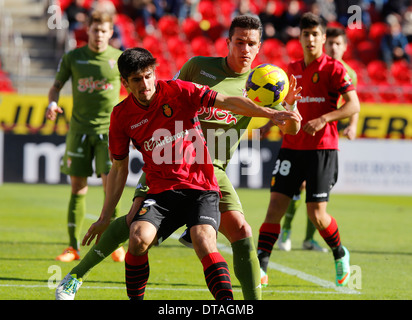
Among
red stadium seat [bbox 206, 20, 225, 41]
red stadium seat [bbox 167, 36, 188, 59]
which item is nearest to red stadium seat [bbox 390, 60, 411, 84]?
red stadium seat [bbox 206, 20, 225, 41]

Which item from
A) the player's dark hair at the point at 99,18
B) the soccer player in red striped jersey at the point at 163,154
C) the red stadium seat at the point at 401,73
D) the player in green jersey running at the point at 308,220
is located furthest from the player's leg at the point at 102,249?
the red stadium seat at the point at 401,73

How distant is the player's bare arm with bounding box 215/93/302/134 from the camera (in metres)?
4.62

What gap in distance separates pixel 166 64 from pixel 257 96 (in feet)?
45.1

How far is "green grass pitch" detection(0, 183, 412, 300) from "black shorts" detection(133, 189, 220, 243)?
1.09 m

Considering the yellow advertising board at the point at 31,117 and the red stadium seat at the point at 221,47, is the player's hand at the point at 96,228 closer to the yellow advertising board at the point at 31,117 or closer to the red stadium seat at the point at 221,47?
the yellow advertising board at the point at 31,117

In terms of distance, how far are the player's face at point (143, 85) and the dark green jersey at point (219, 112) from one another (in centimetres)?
68

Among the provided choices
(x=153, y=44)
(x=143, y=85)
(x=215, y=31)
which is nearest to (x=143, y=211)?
(x=143, y=85)

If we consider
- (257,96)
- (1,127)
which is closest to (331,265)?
(257,96)

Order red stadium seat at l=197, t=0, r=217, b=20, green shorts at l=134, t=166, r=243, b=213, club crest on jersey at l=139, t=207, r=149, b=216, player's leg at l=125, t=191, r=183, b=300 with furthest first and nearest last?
red stadium seat at l=197, t=0, r=217, b=20 → green shorts at l=134, t=166, r=243, b=213 → club crest on jersey at l=139, t=207, r=149, b=216 → player's leg at l=125, t=191, r=183, b=300

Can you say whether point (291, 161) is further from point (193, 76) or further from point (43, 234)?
point (43, 234)

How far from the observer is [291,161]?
684 centimetres

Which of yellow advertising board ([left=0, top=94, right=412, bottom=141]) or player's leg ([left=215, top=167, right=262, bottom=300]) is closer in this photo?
player's leg ([left=215, top=167, right=262, bottom=300])

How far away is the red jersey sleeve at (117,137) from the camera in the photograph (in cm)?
500

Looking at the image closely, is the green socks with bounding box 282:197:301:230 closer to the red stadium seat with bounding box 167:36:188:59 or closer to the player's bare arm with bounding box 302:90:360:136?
the player's bare arm with bounding box 302:90:360:136
